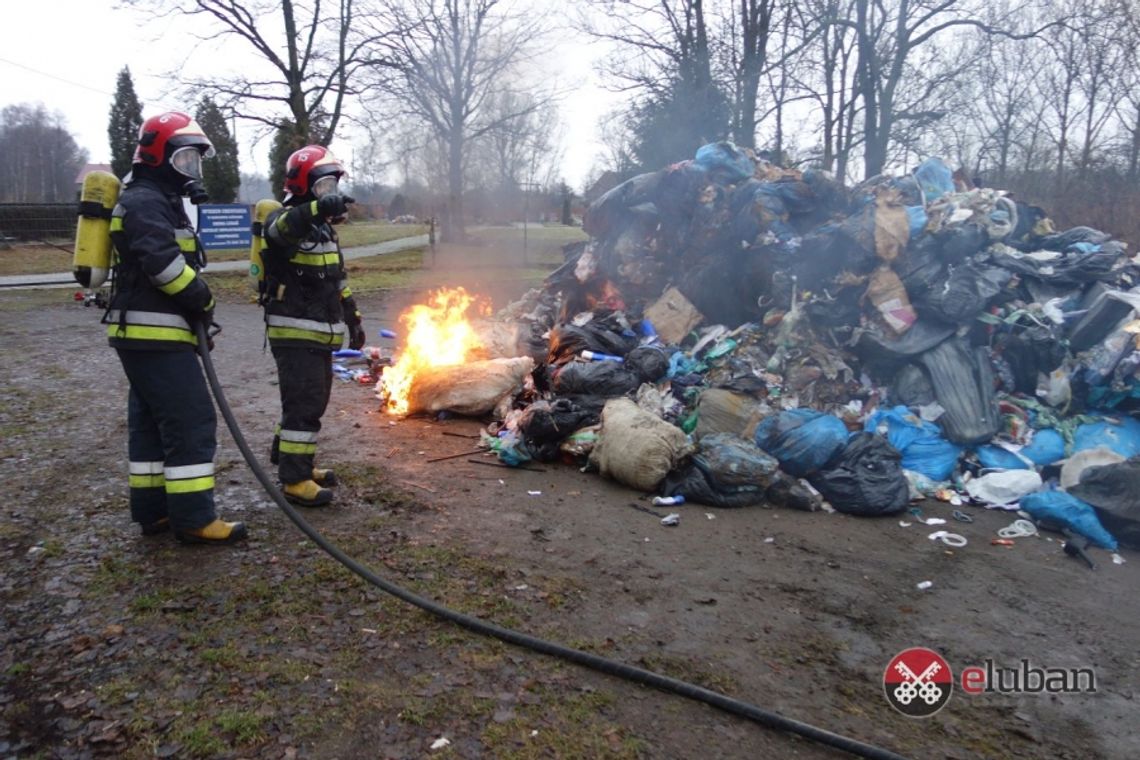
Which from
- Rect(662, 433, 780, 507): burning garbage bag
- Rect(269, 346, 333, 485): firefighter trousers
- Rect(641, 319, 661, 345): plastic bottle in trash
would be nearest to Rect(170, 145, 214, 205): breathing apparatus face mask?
Rect(269, 346, 333, 485): firefighter trousers

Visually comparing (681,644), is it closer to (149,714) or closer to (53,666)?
(149,714)

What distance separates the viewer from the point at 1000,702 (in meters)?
2.47

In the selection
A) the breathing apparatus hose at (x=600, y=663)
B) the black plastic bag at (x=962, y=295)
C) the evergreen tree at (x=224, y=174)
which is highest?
the evergreen tree at (x=224, y=174)

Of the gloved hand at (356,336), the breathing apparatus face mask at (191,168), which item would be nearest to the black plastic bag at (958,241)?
the gloved hand at (356,336)

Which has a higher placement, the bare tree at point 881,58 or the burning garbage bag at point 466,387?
the bare tree at point 881,58

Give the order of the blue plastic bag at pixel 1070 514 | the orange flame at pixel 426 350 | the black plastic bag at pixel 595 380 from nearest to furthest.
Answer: the blue plastic bag at pixel 1070 514, the black plastic bag at pixel 595 380, the orange flame at pixel 426 350

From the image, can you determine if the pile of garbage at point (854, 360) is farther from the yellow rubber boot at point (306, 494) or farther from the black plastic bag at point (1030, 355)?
the yellow rubber boot at point (306, 494)

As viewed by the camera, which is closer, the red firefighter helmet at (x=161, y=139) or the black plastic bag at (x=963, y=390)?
the red firefighter helmet at (x=161, y=139)

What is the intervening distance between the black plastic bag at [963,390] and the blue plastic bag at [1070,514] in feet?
2.25

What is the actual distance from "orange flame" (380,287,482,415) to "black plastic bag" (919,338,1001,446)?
3.77 m

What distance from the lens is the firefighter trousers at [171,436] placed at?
3162 mm

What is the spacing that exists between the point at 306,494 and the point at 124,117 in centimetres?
3329

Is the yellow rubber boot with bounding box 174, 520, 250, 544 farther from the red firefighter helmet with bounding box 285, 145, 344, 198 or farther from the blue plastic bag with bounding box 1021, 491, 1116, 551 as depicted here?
the blue plastic bag with bounding box 1021, 491, 1116, 551

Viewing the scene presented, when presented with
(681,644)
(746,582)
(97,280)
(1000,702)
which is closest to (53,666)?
(97,280)
